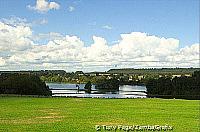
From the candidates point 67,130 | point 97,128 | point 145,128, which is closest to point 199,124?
point 145,128

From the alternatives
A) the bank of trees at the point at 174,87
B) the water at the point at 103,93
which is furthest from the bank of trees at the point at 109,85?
the bank of trees at the point at 174,87

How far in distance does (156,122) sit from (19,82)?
61.9m

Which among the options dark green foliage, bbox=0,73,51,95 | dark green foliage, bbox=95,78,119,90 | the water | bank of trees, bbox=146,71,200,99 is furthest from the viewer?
dark green foliage, bbox=95,78,119,90

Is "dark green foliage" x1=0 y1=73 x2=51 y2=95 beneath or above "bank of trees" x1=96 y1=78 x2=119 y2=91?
above

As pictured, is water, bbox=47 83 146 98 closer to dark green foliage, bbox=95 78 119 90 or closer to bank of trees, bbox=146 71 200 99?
bank of trees, bbox=146 71 200 99

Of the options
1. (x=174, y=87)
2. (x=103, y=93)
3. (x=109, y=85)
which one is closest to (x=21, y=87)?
(x=103, y=93)

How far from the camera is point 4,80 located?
9194cm

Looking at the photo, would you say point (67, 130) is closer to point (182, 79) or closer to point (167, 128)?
point (167, 128)

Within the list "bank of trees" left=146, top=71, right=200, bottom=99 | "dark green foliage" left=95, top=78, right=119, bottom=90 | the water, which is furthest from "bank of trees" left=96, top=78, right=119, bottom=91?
"bank of trees" left=146, top=71, right=200, bottom=99

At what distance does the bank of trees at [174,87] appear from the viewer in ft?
339

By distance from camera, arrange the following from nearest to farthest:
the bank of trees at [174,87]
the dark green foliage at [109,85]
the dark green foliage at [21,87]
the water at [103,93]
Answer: the dark green foliage at [21,87]
the water at [103,93]
the bank of trees at [174,87]
the dark green foliage at [109,85]

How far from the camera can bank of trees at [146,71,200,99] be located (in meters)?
103

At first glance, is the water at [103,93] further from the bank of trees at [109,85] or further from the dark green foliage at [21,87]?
the bank of trees at [109,85]

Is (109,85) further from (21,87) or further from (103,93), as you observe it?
(21,87)
